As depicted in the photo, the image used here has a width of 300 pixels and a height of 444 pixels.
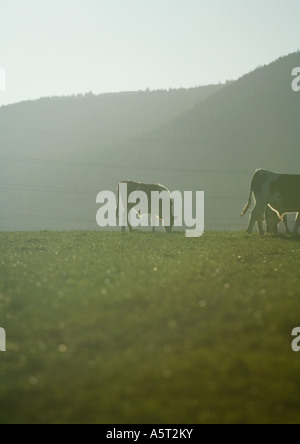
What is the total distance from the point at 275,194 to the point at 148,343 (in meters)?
22.4

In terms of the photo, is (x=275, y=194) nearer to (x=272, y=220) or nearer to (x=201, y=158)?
(x=272, y=220)

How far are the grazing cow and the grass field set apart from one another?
1429cm

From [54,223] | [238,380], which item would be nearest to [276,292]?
[238,380]

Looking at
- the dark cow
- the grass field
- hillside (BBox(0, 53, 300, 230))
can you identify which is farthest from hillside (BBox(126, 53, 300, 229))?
the grass field

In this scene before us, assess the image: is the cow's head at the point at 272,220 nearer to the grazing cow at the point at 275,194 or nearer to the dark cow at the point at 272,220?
the dark cow at the point at 272,220

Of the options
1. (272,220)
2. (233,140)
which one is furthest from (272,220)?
(233,140)

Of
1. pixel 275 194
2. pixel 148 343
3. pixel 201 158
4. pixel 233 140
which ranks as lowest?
pixel 148 343

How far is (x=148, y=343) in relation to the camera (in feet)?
34.2

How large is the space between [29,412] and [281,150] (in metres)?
134

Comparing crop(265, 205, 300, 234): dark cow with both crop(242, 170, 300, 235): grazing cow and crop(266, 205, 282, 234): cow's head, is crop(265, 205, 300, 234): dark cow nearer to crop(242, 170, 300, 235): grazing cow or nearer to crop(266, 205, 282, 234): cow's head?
crop(266, 205, 282, 234): cow's head

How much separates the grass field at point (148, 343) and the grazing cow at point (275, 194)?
14.3 metres

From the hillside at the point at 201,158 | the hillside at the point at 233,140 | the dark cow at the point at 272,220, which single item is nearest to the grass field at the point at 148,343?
the dark cow at the point at 272,220

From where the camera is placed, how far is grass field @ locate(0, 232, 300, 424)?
850 centimetres
